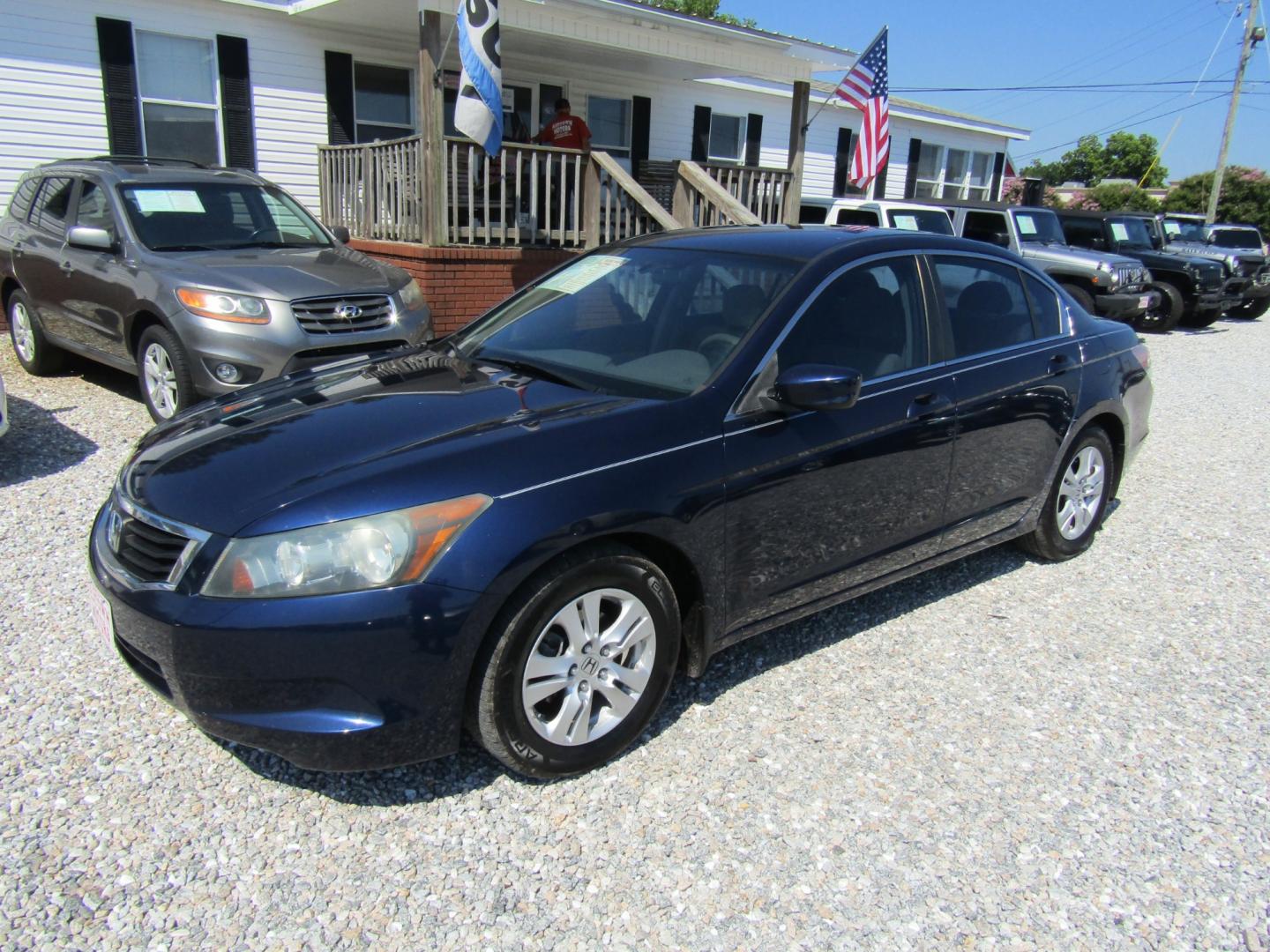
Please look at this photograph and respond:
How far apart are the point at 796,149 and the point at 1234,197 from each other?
3523cm

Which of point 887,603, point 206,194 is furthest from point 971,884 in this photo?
point 206,194

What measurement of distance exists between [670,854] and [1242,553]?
4112mm

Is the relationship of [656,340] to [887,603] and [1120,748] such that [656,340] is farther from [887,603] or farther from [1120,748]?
[1120,748]

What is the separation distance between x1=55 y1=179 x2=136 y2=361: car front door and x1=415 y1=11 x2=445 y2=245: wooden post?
2894 millimetres

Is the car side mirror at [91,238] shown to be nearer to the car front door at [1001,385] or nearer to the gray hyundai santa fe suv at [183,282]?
the gray hyundai santa fe suv at [183,282]

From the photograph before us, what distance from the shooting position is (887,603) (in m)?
4.31

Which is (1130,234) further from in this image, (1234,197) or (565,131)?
(1234,197)

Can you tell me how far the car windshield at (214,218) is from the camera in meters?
6.85

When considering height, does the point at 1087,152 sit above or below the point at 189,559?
above

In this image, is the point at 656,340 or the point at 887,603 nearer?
the point at 656,340

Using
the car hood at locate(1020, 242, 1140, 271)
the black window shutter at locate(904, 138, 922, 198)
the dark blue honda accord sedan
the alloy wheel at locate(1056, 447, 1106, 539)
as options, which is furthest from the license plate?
the black window shutter at locate(904, 138, 922, 198)

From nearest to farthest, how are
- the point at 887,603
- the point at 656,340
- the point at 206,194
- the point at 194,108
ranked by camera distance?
the point at 656,340
the point at 887,603
the point at 206,194
the point at 194,108

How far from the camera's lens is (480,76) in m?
8.27

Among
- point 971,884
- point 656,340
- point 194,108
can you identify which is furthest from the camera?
point 194,108
